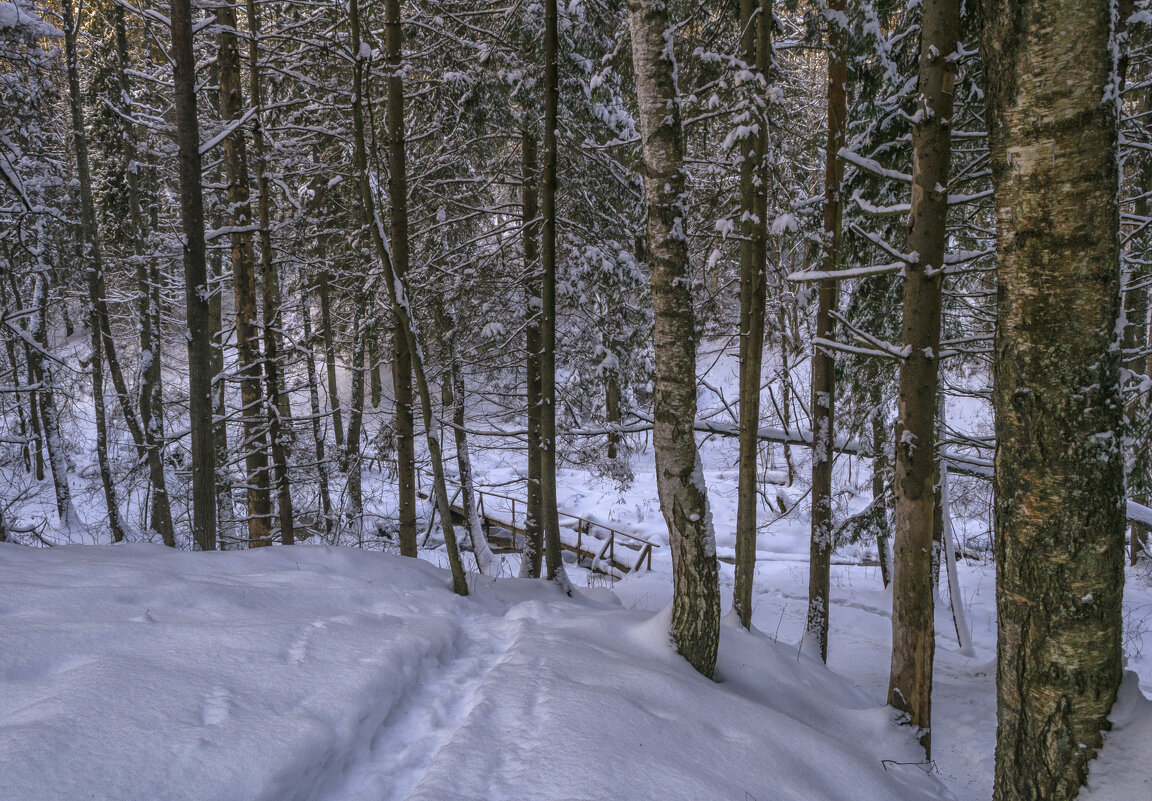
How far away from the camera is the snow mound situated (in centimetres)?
227

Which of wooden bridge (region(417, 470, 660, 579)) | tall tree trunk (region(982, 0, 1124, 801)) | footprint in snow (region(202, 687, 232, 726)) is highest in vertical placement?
tall tree trunk (region(982, 0, 1124, 801))

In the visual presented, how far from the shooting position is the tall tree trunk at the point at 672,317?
420 cm

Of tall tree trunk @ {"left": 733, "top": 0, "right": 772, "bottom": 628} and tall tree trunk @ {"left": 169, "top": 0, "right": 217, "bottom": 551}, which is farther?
tall tree trunk @ {"left": 733, "top": 0, "right": 772, "bottom": 628}

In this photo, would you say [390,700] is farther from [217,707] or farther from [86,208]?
[86,208]

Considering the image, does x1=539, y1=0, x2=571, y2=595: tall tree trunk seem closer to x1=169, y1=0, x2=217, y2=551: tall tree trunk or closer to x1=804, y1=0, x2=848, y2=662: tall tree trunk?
x1=804, y1=0, x2=848, y2=662: tall tree trunk

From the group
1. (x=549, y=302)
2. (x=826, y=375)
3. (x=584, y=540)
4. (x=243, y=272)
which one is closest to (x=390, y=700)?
(x=549, y=302)

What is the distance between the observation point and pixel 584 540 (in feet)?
52.0

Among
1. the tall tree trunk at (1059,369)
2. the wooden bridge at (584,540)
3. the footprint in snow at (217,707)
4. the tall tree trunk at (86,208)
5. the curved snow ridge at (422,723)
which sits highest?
the tall tree trunk at (86,208)

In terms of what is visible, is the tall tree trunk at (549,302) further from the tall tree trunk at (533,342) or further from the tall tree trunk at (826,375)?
the tall tree trunk at (826,375)

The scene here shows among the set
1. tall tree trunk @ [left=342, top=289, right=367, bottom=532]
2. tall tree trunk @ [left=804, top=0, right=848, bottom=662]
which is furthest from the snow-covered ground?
tall tree trunk @ [left=342, top=289, right=367, bottom=532]

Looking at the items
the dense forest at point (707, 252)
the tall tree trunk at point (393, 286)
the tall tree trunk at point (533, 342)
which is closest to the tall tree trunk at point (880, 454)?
the dense forest at point (707, 252)

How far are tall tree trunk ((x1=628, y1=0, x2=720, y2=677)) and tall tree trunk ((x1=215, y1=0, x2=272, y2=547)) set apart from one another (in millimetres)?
5880

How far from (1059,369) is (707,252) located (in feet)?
30.2

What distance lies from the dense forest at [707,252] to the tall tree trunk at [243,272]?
65mm
